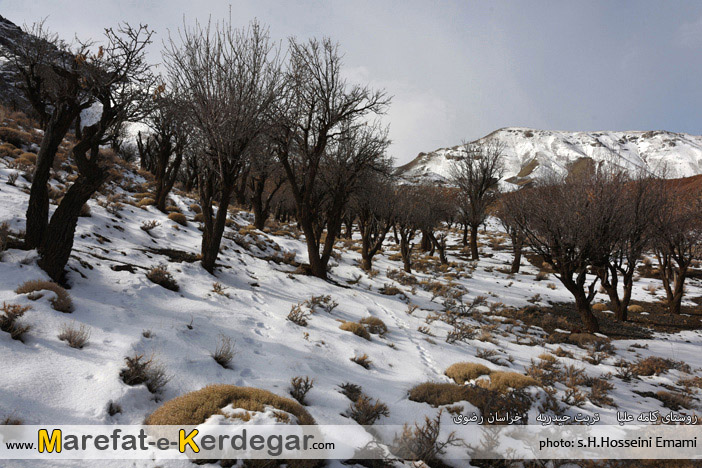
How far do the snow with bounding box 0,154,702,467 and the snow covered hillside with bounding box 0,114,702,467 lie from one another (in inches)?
1.1

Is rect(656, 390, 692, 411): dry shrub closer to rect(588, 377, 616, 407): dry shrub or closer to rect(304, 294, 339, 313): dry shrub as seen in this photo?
rect(588, 377, 616, 407): dry shrub

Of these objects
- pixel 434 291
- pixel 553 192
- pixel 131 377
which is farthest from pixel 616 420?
pixel 553 192

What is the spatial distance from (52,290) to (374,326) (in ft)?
21.2

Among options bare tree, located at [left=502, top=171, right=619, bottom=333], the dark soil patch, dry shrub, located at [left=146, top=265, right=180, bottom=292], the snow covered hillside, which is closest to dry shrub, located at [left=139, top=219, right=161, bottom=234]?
the snow covered hillside

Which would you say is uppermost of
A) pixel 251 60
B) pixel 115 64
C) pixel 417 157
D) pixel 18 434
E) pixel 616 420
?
pixel 417 157

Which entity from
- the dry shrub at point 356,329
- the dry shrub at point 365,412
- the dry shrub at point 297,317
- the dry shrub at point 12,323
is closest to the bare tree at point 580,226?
the dry shrub at point 356,329

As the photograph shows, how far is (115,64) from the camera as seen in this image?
615cm

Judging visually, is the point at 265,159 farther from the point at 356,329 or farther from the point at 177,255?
the point at 356,329

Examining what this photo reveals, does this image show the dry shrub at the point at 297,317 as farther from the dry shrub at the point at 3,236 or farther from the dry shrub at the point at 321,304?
the dry shrub at the point at 3,236

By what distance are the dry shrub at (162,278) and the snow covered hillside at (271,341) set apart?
0.73 ft

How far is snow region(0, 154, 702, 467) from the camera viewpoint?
3.31m

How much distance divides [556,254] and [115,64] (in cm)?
1391

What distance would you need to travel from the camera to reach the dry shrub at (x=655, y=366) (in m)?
7.48

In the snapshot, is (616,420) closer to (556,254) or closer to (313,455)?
(313,455)
